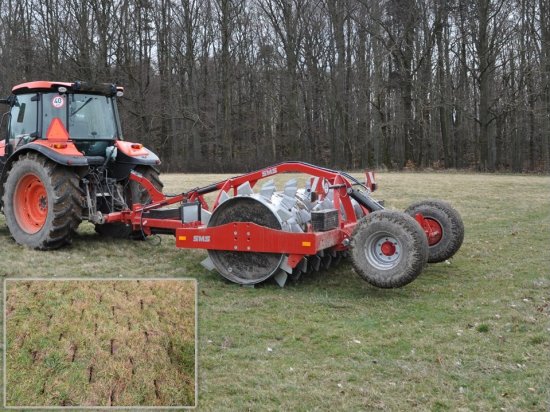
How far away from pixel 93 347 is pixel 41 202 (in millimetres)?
6210

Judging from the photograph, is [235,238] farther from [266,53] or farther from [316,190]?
[266,53]

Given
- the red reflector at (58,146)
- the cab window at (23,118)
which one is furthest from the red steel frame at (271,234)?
the cab window at (23,118)

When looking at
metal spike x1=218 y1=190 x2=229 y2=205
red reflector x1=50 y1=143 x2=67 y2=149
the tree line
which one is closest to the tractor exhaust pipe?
metal spike x1=218 y1=190 x2=229 y2=205

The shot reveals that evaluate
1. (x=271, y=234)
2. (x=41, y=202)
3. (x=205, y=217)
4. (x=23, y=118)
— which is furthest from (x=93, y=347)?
(x=23, y=118)

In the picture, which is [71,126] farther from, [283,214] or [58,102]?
[283,214]

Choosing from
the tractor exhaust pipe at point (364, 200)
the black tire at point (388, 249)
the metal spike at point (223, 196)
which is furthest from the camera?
the metal spike at point (223, 196)

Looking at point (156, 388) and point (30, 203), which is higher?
point (30, 203)

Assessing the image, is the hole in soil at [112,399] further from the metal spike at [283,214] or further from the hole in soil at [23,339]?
the metal spike at [283,214]

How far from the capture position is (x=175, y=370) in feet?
8.80

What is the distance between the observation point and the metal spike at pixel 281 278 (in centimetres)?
628

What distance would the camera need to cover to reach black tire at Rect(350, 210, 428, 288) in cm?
561

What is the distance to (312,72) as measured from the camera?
114 feet

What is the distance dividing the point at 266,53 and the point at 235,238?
31.3 m

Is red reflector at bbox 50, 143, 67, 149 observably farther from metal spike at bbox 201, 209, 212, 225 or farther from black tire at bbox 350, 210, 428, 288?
black tire at bbox 350, 210, 428, 288
